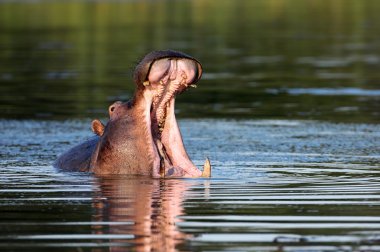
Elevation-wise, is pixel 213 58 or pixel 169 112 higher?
pixel 169 112

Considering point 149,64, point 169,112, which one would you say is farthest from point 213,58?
point 149,64

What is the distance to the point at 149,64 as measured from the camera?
32.4ft

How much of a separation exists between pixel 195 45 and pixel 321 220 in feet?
74.8

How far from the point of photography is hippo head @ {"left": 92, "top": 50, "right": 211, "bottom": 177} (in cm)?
998

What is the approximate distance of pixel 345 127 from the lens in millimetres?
15039

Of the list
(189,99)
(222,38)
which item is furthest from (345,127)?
(222,38)

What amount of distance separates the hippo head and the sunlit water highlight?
164 mm

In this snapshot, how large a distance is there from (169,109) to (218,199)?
3.61ft

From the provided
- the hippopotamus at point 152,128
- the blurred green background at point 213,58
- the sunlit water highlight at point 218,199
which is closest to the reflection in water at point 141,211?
the sunlit water highlight at point 218,199

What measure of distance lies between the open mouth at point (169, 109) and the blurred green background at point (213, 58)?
137 cm

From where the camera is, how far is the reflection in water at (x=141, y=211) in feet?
24.6

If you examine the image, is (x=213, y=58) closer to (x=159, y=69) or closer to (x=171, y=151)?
(x=171, y=151)

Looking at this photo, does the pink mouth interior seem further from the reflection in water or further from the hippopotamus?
the reflection in water

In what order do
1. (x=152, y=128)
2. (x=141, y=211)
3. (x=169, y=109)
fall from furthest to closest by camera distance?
(x=152, y=128)
(x=169, y=109)
(x=141, y=211)
